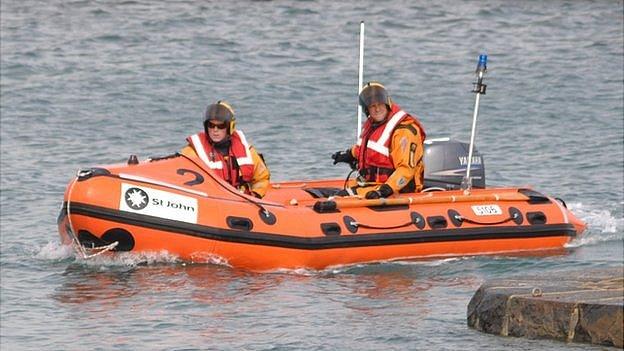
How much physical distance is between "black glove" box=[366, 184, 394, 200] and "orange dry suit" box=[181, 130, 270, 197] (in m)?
0.87

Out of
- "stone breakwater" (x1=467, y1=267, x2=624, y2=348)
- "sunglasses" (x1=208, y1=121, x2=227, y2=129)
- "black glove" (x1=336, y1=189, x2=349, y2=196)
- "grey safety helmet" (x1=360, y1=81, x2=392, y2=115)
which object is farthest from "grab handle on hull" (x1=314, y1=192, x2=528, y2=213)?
"stone breakwater" (x1=467, y1=267, x2=624, y2=348)

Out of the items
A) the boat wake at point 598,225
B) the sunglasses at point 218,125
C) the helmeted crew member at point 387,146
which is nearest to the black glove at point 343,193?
the helmeted crew member at point 387,146

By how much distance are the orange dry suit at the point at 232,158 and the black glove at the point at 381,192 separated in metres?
0.87

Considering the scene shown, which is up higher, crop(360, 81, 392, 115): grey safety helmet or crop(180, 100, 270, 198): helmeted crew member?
crop(360, 81, 392, 115): grey safety helmet

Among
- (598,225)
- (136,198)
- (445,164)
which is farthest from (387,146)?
(598,225)

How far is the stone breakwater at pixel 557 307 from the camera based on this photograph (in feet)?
25.3

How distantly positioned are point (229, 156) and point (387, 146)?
1.28m

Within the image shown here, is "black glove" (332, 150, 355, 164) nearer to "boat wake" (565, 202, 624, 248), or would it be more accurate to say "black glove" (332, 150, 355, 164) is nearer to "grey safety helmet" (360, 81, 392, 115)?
"grey safety helmet" (360, 81, 392, 115)

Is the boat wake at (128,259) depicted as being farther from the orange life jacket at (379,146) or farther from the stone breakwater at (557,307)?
the stone breakwater at (557,307)

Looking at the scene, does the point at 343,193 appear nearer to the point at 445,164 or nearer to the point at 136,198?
the point at 445,164

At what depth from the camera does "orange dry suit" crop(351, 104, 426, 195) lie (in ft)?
40.8

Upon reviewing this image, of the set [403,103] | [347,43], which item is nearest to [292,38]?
[347,43]

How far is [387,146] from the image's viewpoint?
12.5m

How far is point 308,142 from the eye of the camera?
59.7 feet
